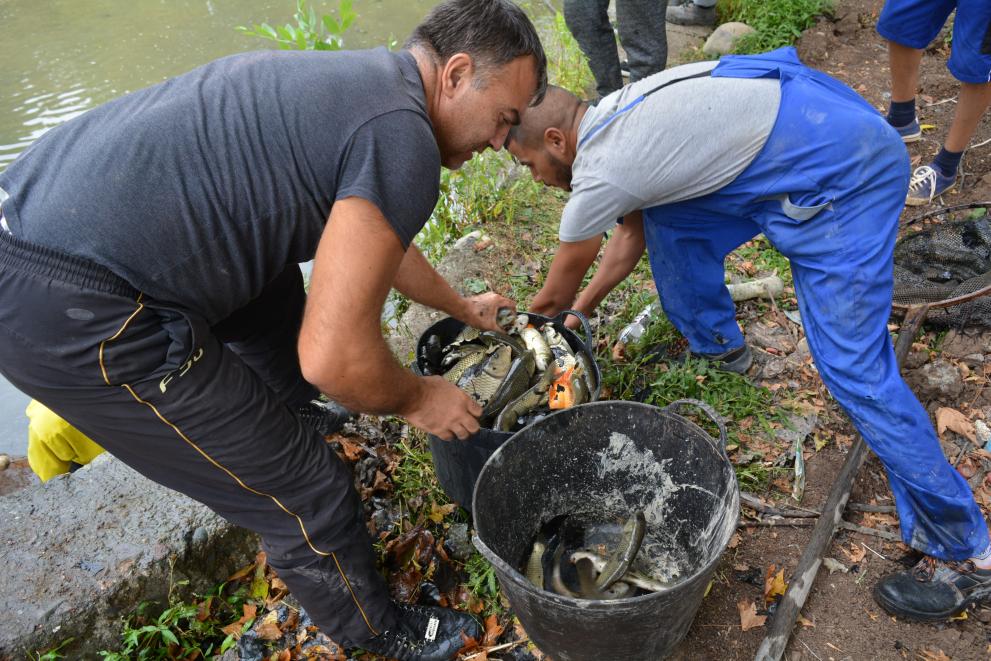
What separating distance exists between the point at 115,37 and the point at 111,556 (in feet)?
28.0

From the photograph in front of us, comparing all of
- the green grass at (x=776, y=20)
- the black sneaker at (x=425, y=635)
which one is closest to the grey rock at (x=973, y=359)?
the black sneaker at (x=425, y=635)

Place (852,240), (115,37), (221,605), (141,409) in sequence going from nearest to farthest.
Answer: (141,409) < (852,240) < (221,605) < (115,37)

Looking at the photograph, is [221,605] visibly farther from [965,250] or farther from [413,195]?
[965,250]

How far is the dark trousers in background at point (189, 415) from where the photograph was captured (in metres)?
1.79

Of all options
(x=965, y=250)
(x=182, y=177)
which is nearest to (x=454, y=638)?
(x=182, y=177)

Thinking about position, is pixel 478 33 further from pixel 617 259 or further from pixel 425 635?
pixel 425 635

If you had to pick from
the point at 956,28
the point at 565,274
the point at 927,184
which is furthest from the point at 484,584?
the point at 956,28

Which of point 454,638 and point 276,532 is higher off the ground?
point 276,532

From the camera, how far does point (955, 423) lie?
126 inches

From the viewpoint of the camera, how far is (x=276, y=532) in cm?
230

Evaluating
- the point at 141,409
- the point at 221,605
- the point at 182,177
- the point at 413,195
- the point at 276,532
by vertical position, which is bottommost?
the point at 221,605

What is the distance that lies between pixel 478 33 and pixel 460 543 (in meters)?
2.13

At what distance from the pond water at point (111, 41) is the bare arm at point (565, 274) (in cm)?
550

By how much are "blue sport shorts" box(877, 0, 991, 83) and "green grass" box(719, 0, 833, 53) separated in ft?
6.28
